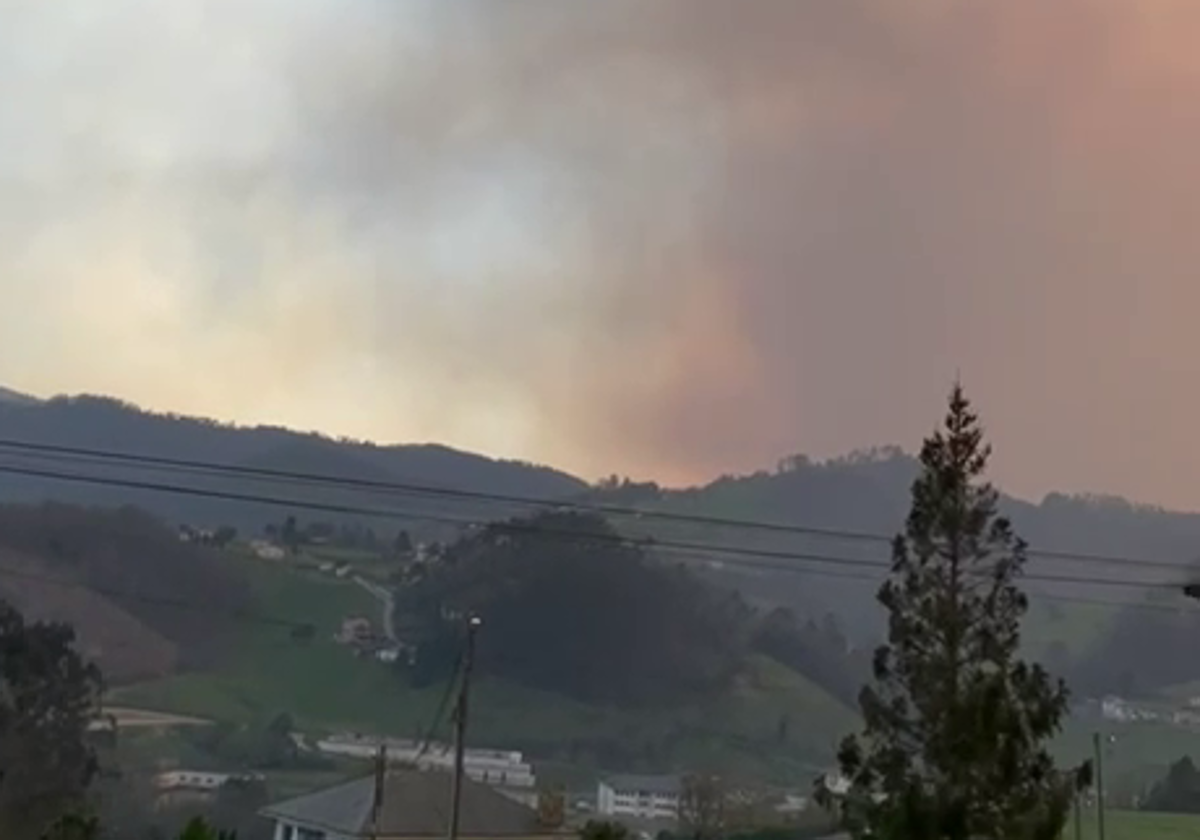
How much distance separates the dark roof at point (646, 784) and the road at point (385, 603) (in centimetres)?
3140

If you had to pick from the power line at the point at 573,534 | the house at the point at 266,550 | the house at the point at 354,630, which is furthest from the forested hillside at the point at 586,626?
the house at the point at 266,550

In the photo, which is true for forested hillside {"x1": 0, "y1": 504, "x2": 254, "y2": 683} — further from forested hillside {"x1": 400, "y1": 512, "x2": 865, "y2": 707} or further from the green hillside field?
the green hillside field

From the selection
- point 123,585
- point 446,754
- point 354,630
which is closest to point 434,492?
point 446,754

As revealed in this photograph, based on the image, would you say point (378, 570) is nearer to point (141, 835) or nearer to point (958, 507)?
point (141, 835)

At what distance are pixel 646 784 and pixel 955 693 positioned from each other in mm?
76528

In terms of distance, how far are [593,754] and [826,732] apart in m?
19.2

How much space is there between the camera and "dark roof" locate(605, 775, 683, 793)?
307 ft

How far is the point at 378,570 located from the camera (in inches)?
6043

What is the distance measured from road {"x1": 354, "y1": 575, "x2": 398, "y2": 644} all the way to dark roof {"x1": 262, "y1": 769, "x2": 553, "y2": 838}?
6829 centimetres

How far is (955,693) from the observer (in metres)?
21.8

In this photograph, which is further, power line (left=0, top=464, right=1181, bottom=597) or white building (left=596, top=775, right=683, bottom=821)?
power line (left=0, top=464, right=1181, bottom=597)

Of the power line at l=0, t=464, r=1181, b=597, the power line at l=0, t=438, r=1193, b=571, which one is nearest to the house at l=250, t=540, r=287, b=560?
the power line at l=0, t=464, r=1181, b=597

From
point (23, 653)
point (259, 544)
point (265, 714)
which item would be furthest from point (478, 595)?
point (23, 653)

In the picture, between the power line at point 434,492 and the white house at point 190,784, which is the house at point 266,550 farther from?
the white house at point 190,784
